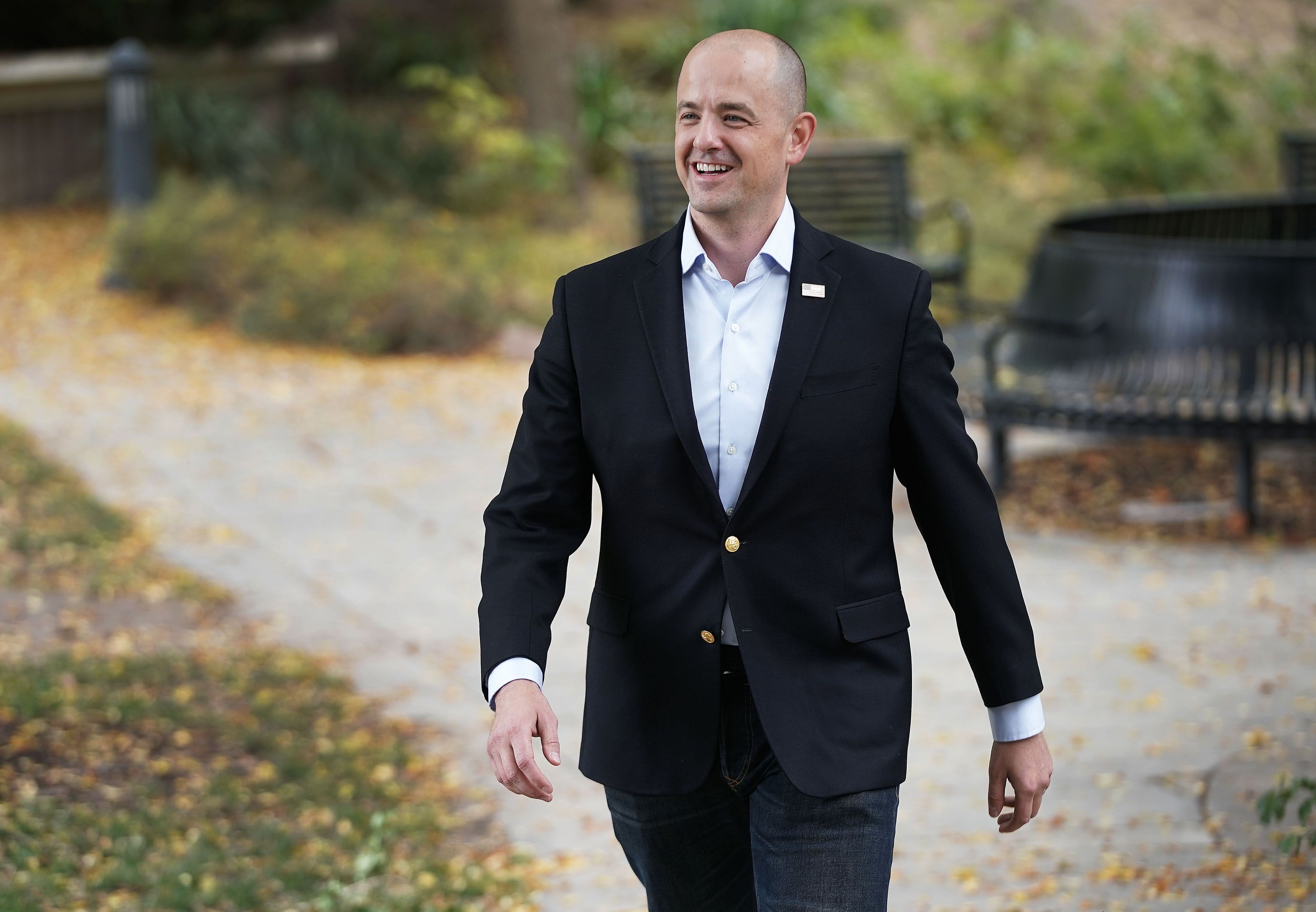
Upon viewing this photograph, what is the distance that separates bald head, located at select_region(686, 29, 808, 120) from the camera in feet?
8.07

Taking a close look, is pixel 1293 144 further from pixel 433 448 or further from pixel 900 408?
pixel 900 408

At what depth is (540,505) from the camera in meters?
2.62

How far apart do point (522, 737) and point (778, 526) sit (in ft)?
1.63

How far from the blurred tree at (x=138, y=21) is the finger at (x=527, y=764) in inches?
608

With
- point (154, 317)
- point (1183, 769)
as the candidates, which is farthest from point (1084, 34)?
point (1183, 769)

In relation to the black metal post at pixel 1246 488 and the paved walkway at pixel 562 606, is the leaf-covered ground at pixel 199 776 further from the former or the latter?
the black metal post at pixel 1246 488

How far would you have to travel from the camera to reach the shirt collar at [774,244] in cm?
257

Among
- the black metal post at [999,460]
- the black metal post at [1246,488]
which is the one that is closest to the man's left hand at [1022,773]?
the black metal post at [1246,488]

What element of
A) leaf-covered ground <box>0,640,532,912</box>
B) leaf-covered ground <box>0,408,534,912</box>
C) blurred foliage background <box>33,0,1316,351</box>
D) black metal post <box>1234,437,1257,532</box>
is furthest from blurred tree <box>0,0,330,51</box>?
black metal post <box>1234,437,1257,532</box>

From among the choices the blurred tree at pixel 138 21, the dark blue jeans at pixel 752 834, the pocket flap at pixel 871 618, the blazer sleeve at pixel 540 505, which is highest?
the blurred tree at pixel 138 21

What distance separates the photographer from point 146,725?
208 inches

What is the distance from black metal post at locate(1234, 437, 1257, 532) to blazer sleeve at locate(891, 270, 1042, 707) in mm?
5227

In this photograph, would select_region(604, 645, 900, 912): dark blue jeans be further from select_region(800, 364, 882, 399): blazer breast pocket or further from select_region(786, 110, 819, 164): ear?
select_region(786, 110, 819, 164): ear

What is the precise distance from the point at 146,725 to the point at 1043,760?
3.49m
